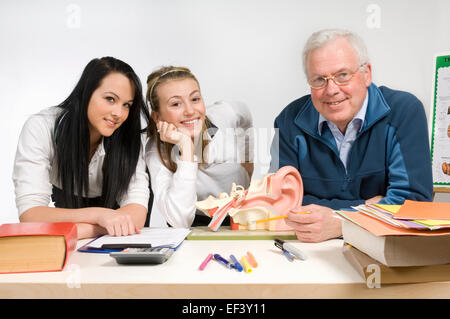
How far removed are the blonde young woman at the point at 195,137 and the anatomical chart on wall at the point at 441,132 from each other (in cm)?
85

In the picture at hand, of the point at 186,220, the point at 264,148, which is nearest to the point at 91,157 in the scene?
the point at 186,220

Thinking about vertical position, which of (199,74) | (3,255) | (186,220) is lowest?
(186,220)

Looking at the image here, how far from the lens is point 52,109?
1700 mm

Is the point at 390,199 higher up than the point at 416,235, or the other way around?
the point at 416,235

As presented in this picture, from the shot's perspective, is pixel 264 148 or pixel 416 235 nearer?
pixel 416 235

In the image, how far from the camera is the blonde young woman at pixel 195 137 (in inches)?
67.2

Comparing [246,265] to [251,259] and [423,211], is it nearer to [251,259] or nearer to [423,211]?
[251,259]

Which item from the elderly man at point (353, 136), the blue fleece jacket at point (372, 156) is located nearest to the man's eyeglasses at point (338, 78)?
the elderly man at point (353, 136)

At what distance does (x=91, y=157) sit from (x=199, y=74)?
1.89ft

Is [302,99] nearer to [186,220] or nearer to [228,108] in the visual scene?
[228,108]

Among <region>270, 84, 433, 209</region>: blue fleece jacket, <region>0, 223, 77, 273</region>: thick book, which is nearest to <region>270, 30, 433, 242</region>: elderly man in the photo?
<region>270, 84, 433, 209</region>: blue fleece jacket

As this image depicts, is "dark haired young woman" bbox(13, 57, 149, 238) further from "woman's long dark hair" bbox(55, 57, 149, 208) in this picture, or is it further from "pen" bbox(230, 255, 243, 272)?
"pen" bbox(230, 255, 243, 272)

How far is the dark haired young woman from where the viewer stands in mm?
1566

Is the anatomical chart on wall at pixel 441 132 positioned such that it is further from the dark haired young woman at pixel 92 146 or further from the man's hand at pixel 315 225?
the dark haired young woman at pixel 92 146
